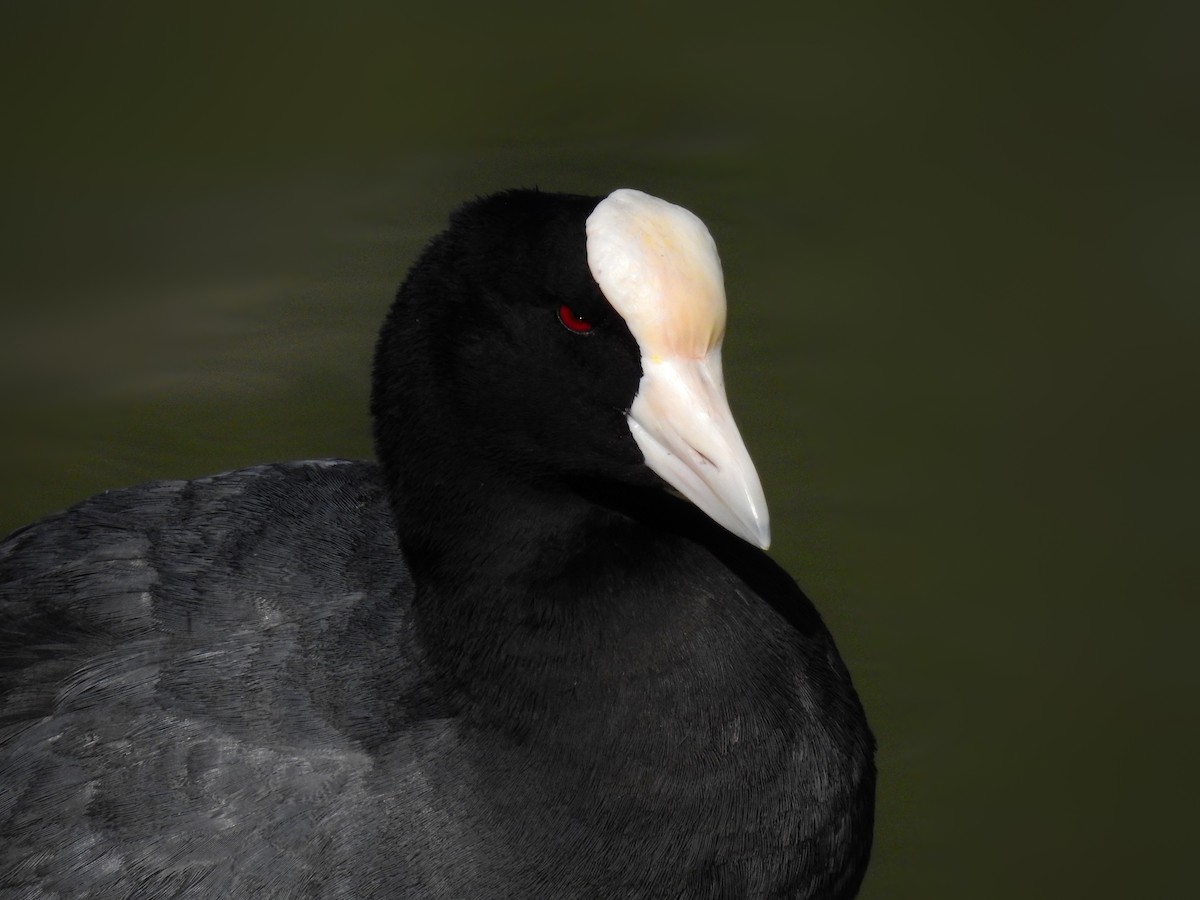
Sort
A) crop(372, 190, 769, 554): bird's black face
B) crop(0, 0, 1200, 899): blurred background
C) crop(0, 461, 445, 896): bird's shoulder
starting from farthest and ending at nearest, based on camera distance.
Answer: crop(0, 0, 1200, 899): blurred background, crop(0, 461, 445, 896): bird's shoulder, crop(372, 190, 769, 554): bird's black face

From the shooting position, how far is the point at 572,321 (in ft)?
7.72

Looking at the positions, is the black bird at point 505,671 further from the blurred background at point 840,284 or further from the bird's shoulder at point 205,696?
the blurred background at point 840,284

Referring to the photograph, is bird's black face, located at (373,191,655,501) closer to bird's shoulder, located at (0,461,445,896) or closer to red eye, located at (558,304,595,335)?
red eye, located at (558,304,595,335)

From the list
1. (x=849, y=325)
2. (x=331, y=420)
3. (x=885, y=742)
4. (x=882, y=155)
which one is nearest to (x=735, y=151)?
(x=882, y=155)

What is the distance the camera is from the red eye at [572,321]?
2.35 metres

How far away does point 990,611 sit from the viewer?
12.1 ft

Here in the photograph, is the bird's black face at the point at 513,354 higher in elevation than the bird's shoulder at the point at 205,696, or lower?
higher

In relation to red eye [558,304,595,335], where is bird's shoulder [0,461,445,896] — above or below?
below

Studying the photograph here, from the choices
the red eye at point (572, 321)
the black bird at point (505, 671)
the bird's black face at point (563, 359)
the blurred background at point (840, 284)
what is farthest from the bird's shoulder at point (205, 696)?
the blurred background at point (840, 284)

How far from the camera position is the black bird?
2357 millimetres

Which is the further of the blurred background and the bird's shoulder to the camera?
the blurred background

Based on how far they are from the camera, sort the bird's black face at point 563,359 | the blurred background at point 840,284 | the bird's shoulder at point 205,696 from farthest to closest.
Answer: the blurred background at point 840,284 → the bird's shoulder at point 205,696 → the bird's black face at point 563,359

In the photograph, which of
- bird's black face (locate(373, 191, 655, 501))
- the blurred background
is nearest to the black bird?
bird's black face (locate(373, 191, 655, 501))

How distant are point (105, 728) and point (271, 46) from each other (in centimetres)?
315
